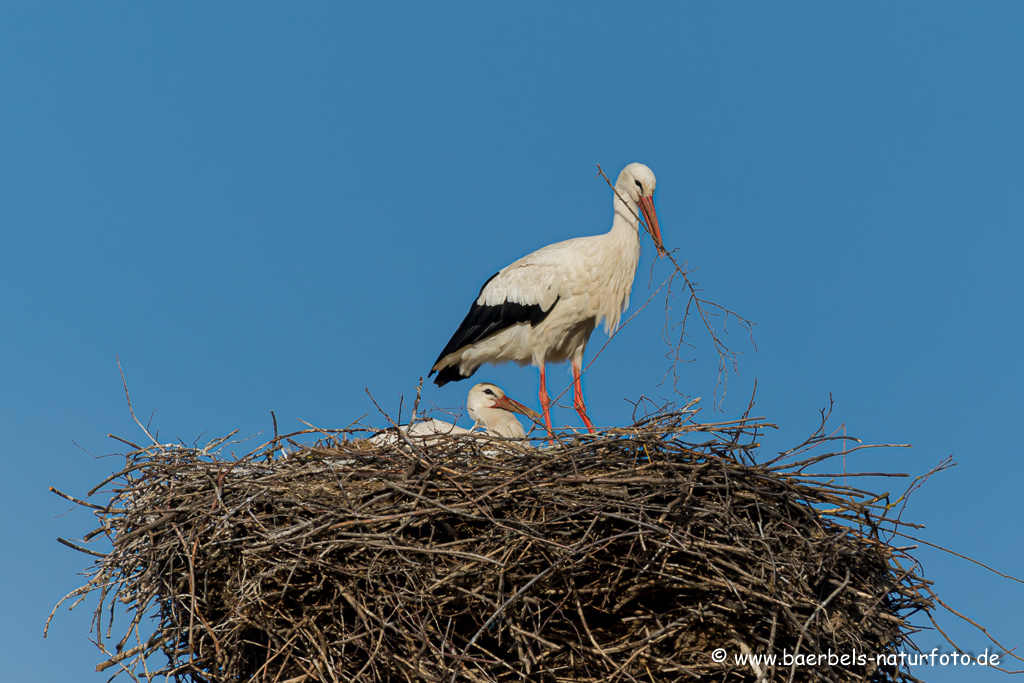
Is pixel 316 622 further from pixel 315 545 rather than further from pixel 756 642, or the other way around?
pixel 756 642

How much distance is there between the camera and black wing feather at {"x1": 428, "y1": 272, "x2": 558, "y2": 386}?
6.42 metres

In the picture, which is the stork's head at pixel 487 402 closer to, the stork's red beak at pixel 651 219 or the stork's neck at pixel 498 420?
the stork's neck at pixel 498 420

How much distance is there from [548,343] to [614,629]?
2834 mm

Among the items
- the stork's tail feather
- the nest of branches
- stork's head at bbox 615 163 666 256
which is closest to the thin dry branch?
the nest of branches

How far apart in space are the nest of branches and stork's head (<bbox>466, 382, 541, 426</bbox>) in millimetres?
1887

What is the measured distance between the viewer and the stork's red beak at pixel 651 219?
6.00 metres

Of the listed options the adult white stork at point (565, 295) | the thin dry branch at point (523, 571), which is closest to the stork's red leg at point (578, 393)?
the adult white stork at point (565, 295)

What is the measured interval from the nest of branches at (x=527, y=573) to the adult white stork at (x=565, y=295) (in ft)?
8.03

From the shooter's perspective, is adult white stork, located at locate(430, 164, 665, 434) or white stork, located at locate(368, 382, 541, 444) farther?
adult white stork, located at locate(430, 164, 665, 434)

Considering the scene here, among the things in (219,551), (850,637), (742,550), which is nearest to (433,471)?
(219,551)

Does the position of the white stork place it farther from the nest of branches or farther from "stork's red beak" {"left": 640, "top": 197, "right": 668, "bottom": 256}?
the nest of branches

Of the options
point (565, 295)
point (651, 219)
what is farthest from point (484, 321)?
point (651, 219)

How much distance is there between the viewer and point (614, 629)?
3840 mm

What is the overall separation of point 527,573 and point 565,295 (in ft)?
9.51
